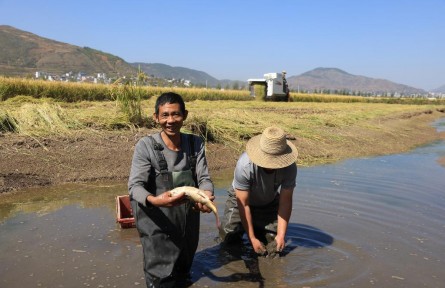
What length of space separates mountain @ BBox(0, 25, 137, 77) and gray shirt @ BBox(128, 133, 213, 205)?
116590 mm

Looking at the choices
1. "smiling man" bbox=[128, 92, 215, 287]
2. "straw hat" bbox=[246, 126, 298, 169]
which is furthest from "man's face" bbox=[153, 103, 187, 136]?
"straw hat" bbox=[246, 126, 298, 169]

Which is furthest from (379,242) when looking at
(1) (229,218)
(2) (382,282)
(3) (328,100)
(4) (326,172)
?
(3) (328,100)

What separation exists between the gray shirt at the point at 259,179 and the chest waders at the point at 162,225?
2.43ft

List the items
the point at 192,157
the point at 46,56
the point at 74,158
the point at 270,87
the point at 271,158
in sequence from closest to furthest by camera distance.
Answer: the point at 192,157, the point at 271,158, the point at 74,158, the point at 270,87, the point at 46,56

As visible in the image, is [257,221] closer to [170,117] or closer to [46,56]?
[170,117]

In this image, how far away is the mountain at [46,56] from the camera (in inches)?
4968

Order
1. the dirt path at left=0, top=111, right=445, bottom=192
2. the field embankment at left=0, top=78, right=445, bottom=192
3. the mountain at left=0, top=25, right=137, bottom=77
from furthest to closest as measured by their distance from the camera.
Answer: the mountain at left=0, top=25, right=137, bottom=77 < the field embankment at left=0, top=78, right=445, bottom=192 < the dirt path at left=0, top=111, right=445, bottom=192

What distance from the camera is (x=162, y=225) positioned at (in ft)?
10.1

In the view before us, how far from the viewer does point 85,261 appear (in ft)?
12.7

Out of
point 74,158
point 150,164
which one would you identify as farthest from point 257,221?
point 74,158

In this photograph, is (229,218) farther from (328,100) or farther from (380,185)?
(328,100)

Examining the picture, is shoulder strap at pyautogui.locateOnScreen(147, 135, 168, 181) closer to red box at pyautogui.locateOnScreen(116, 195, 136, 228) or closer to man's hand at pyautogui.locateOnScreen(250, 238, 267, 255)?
man's hand at pyautogui.locateOnScreen(250, 238, 267, 255)

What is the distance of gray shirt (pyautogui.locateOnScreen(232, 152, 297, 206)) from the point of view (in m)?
3.83

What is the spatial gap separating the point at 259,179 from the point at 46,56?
148m
